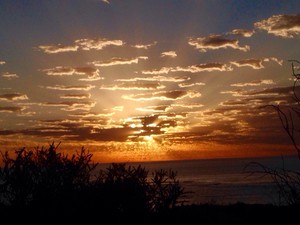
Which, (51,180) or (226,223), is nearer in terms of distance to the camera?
(51,180)

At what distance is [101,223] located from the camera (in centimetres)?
1179

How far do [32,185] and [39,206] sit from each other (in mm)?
655

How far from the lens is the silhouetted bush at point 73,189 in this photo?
37.9 ft

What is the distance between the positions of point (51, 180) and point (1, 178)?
140cm

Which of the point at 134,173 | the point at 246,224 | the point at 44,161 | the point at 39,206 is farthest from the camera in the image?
the point at 246,224

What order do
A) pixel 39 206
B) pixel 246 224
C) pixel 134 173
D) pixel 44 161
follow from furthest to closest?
pixel 246 224, pixel 134 173, pixel 44 161, pixel 39 206

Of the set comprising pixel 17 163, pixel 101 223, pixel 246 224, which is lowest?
pixel 246 224

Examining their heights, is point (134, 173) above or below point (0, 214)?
above

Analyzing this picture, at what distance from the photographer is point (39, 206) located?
11.4 metres

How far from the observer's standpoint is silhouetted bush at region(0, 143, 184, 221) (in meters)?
11.5

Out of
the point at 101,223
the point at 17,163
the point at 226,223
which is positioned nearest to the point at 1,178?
the point at 17,163

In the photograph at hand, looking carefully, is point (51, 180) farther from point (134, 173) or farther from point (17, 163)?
point (134, 173)

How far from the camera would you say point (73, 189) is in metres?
12.0

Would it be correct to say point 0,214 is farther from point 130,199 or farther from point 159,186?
point 159,186
